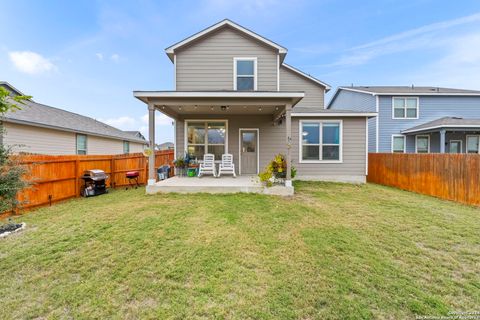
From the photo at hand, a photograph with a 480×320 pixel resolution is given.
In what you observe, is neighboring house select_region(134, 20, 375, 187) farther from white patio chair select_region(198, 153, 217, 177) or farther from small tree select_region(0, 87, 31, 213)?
small tree select_region(0, 87, 31, 213)

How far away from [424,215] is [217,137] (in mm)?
7613

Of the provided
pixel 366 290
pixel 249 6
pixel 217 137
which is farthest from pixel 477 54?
pixel 366 290

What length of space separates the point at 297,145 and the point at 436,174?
16.7ft

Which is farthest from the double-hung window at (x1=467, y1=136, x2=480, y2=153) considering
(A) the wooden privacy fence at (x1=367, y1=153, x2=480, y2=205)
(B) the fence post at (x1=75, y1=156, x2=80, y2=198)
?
(B) the fence post at (x1=75, y1=156, x2=80, y2=198)

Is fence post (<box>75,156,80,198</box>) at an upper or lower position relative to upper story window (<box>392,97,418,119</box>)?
lower

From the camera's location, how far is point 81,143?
41.2ft

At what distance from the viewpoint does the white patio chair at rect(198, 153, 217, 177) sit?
8598 mm

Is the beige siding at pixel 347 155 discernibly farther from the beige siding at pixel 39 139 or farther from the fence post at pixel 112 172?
the beige siding at pixel 39 139

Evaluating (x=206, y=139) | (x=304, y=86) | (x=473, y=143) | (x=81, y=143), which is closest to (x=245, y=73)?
(x=206, y=139)

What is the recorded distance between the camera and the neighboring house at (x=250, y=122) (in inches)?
363

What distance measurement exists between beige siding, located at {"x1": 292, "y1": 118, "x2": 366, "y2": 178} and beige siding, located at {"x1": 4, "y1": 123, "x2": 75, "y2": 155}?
10672mm

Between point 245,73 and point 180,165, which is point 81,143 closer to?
point 180,165

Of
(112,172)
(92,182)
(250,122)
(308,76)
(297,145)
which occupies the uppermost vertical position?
(308,76)

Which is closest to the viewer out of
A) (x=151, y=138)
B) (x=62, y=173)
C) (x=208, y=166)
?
(x=62, y=173)
